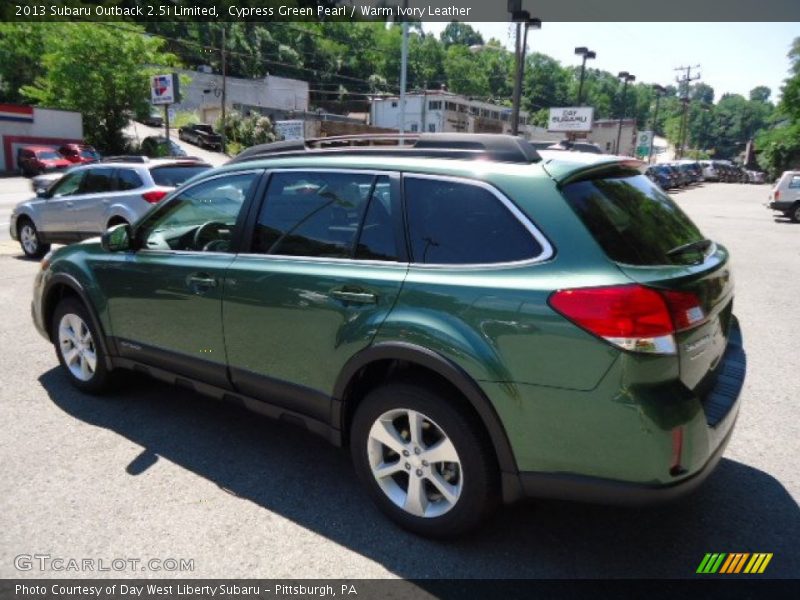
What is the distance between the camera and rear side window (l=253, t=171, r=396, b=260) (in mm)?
2889

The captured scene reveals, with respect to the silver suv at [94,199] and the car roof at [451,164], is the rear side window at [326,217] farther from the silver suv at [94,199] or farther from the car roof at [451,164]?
the silver suv at [94,199]

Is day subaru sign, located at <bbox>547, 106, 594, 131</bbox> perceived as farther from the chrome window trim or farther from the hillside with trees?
the chrome window trim

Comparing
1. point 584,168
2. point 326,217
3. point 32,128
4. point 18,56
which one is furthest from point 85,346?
point 18,56

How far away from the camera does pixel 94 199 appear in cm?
929

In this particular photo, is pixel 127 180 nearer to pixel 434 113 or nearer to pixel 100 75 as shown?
pixel 100 75

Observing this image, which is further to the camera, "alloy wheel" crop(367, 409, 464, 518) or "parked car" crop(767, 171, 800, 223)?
"parked car" crop(767, 171, 800, 223)

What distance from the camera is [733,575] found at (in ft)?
8.24

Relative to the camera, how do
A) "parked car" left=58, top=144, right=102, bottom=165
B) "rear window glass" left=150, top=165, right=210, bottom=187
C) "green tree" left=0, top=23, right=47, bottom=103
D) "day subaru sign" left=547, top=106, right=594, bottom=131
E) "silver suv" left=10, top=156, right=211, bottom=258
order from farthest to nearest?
"day subaru sign" left=547, top=106, right=594, bottom=131 < "green tree" left=0, top=23, right=47, bottom=103 < "parked car" left=58, top=144, right=102, bottom=165 < "rear window glass" left=150, top=165, right=210, bottom=187 < "silver suv" left=10, top=156, right=211, bottom=258

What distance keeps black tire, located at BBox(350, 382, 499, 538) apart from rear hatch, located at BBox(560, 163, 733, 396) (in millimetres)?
869

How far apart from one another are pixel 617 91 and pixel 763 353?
5416 inches

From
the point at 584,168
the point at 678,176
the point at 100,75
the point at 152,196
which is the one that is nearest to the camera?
the point at 584,168

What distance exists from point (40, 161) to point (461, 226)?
112ft

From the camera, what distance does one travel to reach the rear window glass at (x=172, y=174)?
9125 mm

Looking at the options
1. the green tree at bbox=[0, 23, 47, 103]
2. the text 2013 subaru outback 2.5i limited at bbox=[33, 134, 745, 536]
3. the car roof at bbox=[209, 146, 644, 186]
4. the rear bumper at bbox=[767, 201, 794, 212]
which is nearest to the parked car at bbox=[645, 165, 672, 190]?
the rear bumper at bbox=[767, 201, 794, 212]
